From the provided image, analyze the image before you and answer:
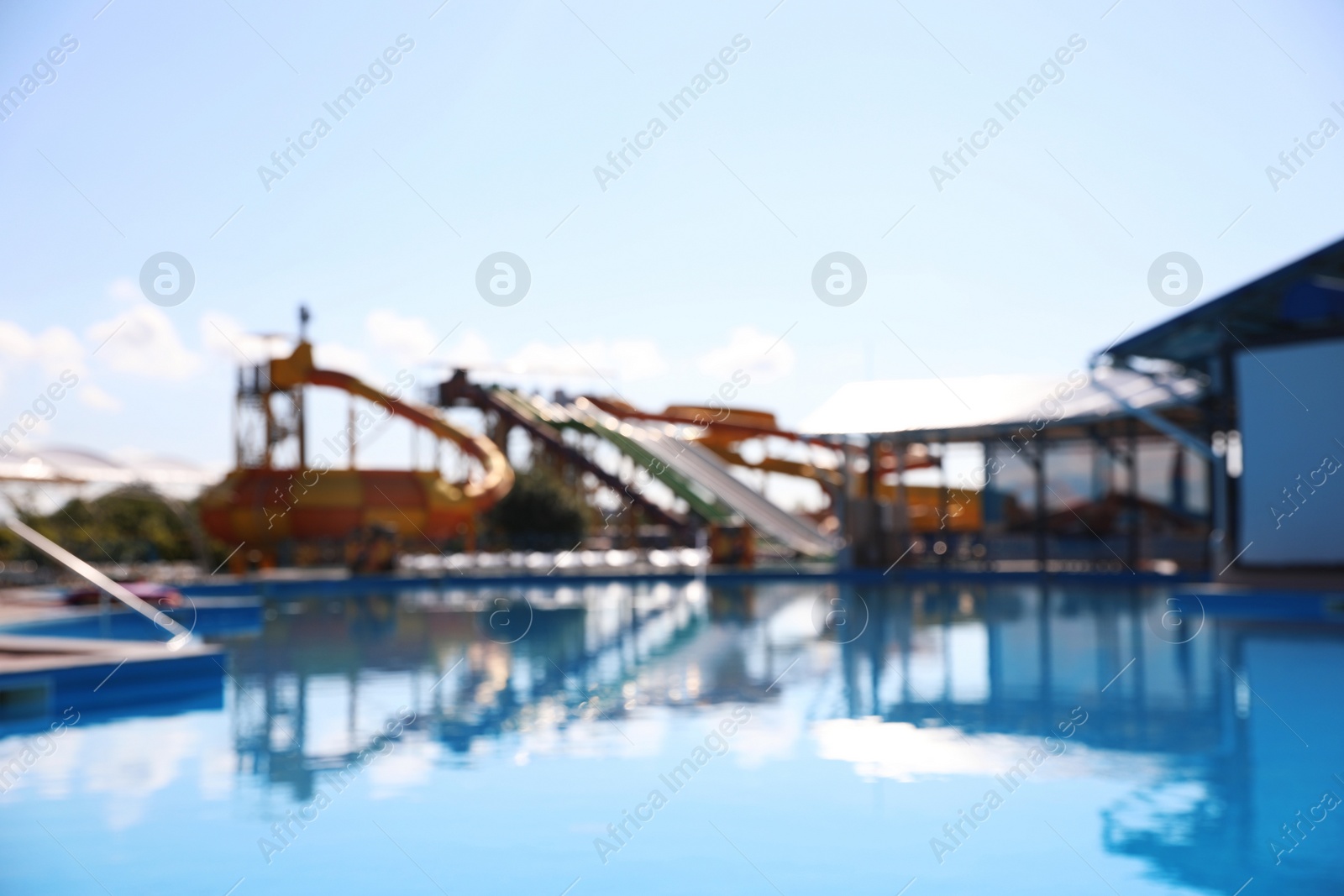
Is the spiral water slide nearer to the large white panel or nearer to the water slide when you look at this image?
the water slide

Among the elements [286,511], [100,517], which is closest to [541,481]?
[286,511]

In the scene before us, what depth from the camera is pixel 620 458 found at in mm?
33219

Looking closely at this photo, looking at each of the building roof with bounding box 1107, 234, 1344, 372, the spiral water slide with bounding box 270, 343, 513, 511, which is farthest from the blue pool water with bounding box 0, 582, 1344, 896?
the spiral water slide with bounding box 270, 343, 513, 511

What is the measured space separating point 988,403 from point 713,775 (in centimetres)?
1768

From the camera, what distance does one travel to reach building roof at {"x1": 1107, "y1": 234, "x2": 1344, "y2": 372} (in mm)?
15883

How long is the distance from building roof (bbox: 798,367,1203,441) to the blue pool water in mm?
8469

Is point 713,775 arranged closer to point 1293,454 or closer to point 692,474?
point 1293,454

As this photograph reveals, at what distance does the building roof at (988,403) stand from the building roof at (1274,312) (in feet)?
6.25

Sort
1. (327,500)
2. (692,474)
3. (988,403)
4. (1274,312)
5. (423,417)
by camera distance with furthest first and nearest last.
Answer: (423,417) → (692,474) → (327,500) → (988,403) → (1274,312)

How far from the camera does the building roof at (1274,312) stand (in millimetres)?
15883

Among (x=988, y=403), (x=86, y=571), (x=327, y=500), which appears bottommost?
(x=86, y=571)

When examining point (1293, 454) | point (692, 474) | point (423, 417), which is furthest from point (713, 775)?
point (423, 417)

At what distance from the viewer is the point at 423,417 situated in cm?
3200

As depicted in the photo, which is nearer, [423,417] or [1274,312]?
[1274,312]
